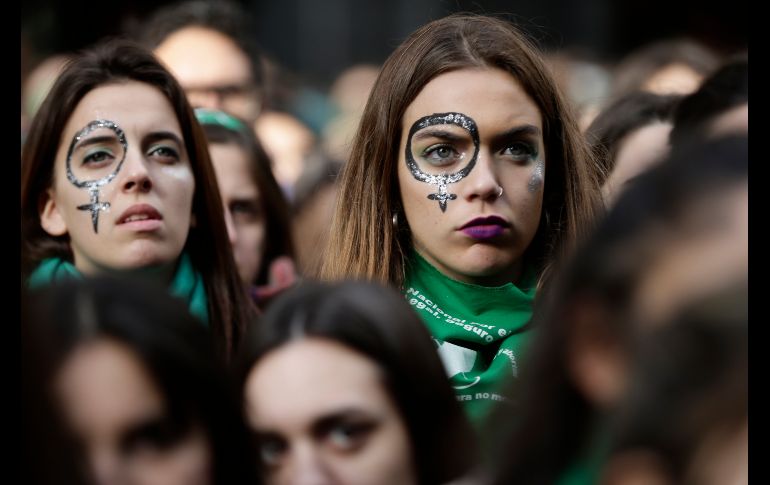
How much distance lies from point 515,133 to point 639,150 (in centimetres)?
121

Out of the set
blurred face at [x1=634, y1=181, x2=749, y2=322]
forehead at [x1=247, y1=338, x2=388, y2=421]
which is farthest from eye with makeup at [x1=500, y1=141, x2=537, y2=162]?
blurred face at [x1=634, y1=181, x2=749, y2=322]

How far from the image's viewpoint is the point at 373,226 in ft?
12.7

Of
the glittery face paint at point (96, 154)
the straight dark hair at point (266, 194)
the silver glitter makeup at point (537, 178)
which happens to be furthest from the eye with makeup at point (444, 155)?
the straight dark hair at point (266, 194)

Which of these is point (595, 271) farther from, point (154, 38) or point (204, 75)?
point (154, 38)

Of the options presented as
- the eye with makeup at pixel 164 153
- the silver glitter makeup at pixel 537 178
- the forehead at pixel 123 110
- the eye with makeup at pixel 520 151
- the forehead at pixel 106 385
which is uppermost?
the forehead at pixel 123 110

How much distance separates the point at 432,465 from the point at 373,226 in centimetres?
143

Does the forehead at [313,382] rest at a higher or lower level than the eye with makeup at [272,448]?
higher

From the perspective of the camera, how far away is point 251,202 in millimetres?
5172

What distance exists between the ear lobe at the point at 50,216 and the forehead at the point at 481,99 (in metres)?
1.15

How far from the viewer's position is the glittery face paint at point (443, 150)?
370cm

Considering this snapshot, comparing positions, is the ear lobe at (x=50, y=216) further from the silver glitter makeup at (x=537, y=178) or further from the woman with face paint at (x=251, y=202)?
the silver glitter makeup at (x=537, y=178)

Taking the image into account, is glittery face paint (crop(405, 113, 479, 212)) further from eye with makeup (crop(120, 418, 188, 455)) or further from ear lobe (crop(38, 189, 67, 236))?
eye with makeup (crop(120, 418, 188, 455))

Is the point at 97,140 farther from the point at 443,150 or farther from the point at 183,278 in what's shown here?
the point at 443,150

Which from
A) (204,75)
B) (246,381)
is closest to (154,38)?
(204,75)
